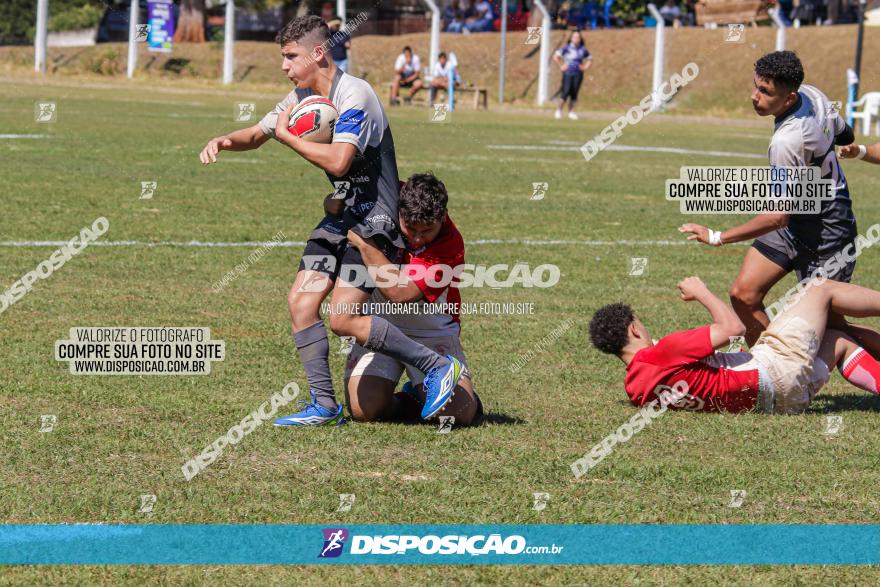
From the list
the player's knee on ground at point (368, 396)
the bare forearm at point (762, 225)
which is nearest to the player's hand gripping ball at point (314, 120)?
the player's knee on ground at point (368, 396)

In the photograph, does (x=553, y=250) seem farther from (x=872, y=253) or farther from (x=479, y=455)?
(x=479, y=455)

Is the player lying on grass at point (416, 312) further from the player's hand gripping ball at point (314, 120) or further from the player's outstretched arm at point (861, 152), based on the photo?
the player's outstretched arm at point (861, 152)

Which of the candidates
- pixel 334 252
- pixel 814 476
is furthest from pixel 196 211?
pixel 814 476

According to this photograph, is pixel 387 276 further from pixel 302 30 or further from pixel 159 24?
pixel 159 24

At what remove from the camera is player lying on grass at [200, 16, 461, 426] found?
22.7 ft

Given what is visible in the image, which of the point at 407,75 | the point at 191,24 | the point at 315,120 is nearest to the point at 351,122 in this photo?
the point at 315,120

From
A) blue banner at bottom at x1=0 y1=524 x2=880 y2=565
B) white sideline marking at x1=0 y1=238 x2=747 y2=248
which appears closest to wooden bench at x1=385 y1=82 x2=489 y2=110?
white sideline marking at x1=0 y1=238 x2=747 y2=248

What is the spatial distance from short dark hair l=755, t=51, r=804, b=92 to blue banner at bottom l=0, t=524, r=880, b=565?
118 inches

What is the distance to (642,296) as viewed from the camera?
446 inches

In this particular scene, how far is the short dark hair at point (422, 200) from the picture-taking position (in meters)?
6.83

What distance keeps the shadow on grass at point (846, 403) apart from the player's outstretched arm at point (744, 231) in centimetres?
106

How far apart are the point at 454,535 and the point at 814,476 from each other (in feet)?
6.45

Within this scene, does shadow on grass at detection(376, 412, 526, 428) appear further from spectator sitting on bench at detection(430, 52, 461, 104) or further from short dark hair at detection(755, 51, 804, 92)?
spectator sitting on bench at detection(430, 52, 461, 104)

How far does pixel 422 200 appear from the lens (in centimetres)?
682
